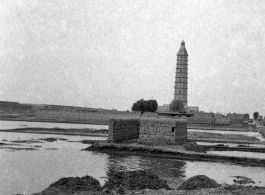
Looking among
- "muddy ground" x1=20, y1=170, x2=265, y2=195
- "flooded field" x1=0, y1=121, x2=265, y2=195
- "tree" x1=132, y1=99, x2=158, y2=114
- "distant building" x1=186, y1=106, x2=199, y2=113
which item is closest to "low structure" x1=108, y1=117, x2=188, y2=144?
"flooded field" x1=0, y1=121, x2=265, y2=195

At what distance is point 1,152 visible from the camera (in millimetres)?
25812

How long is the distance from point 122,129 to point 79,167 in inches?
400

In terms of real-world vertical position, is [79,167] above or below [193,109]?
below

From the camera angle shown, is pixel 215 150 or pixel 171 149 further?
pixel 215 150

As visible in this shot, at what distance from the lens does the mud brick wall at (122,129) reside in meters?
30.8

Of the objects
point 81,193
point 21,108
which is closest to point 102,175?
point 81,193

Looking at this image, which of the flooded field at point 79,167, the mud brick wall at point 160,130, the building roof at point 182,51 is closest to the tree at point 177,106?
the building roof at point 182,51

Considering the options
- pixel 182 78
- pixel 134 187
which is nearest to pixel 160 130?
pixel 134 187

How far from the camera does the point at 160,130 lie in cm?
3056

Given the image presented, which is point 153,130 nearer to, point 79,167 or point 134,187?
point 79,167

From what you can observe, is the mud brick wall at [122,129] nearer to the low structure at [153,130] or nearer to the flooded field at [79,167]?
the low structure at [153,130]

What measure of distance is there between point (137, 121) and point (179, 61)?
46.4 meters

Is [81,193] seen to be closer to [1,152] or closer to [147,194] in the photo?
[147,194]

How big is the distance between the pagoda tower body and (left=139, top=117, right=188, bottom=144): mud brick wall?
47454 mm
